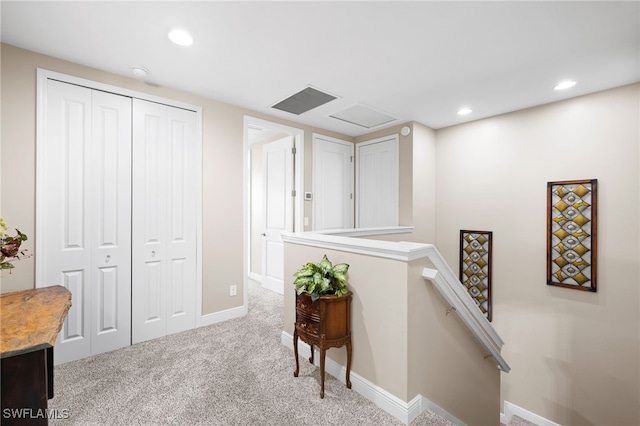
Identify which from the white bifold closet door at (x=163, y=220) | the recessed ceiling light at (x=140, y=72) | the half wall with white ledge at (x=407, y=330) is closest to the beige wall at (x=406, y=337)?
the half wall with white ledge at (x=407, y=330)

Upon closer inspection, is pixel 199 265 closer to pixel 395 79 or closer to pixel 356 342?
pixel 356 342

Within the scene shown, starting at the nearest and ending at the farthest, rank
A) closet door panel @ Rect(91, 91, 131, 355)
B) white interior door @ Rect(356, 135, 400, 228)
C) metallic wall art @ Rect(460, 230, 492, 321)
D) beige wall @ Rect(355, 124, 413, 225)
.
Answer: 1. closet door panel @ Rect(91, 91, 131, 355)
2. metallic wall art @ Rect(460, 230, 492, 321)
3. beige wall @ Rect(355, 124, 413, 225)
4. white interior door @ Rect(356, 135, 400, 228)

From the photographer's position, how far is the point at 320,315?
1824mm

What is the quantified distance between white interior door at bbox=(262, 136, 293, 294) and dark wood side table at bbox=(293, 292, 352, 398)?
2.25 metres

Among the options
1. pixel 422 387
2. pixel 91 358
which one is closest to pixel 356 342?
pixel 422 387

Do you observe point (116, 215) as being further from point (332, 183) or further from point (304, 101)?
point (332, 183)

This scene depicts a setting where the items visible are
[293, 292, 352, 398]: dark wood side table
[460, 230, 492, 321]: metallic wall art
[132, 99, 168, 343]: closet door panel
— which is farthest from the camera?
[460, 230, 492, 321]: metallic wall art

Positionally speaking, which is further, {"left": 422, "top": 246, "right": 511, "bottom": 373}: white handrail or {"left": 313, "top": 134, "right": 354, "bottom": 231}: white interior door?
{"left": 313, "top": 134, "right": 354, "bottom": 231}: white interior door

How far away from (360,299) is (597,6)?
232 cm

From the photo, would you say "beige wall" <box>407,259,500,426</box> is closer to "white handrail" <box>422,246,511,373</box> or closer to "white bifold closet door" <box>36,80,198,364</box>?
"white handrail" <box>422,246,511,373</box>

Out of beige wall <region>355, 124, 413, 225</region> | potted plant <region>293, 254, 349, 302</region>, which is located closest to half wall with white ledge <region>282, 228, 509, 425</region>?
potted plant <region>293, 254, 349, 302</region>

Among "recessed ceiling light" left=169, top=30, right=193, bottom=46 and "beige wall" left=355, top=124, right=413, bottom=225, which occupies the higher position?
"recessed ceiling light" left=169, top=30, right=193, bottom=46

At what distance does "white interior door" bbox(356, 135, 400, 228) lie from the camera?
4125 millimetres

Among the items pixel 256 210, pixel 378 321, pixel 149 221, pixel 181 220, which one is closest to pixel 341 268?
pixel 378 321
